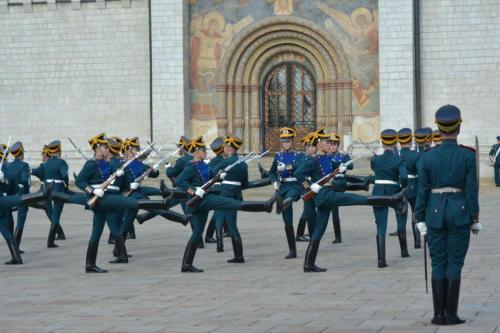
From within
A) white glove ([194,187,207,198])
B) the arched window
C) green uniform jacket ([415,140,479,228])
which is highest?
the arched window

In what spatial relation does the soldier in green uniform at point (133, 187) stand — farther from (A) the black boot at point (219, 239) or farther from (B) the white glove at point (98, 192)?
(B) the white glove at point (98, 192)

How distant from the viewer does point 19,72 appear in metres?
33.3

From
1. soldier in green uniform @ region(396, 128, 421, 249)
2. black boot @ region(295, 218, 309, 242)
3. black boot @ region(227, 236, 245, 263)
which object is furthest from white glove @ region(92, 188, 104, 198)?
black boot @ region(295, 218, 309, 242)

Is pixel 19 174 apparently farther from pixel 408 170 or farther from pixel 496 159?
pixel 496 159

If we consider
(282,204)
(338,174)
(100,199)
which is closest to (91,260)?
(100,199)

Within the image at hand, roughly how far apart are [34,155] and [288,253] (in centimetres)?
1861

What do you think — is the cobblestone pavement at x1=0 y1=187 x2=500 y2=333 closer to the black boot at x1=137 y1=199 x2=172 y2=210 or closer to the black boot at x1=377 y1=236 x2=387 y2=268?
the black boot at x1=377 y1=236 x2=387 y2=268

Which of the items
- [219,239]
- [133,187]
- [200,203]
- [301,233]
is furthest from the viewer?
[301,233]

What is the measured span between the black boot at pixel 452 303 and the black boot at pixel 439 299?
6 cm

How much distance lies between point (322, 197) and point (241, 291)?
87.9 inches

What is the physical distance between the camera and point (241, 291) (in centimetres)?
1233

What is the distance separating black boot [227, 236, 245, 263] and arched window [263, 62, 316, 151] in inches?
658

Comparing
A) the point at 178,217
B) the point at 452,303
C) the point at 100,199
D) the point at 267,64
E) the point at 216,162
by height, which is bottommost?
the point at 452,303

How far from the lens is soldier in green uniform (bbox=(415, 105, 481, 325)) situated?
385 inches
